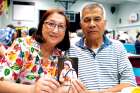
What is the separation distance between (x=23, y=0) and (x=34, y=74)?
1387 centimetres

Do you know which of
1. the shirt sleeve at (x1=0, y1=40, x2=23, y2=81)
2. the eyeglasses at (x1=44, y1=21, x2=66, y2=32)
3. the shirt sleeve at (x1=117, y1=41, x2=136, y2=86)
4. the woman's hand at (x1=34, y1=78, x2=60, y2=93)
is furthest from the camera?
the shirt sleeve at (x1=117, y1=41, x2=136, y2=86)

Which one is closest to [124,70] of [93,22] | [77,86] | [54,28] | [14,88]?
[93,22]

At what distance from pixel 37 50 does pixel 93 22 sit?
56cm

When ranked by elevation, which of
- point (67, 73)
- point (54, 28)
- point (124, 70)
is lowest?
point (124, 70)

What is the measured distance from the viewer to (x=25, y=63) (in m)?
1.74

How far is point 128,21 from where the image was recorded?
16547 mm

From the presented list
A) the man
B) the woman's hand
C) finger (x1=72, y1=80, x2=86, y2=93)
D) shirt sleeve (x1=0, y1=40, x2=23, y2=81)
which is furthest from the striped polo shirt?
A: the woman's hand

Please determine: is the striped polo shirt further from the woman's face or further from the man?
the woman's face

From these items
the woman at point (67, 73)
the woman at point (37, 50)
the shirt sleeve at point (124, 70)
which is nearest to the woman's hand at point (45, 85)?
the woman at point (67, 73)

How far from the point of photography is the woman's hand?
1.22 metres

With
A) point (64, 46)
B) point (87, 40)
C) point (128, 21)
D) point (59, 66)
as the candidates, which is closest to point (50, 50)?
point (64, 46)

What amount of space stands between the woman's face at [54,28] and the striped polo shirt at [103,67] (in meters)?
0.29

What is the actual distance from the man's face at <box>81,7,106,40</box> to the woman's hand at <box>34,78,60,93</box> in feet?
3.23

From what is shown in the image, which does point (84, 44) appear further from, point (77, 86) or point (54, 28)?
point (77, 86)
